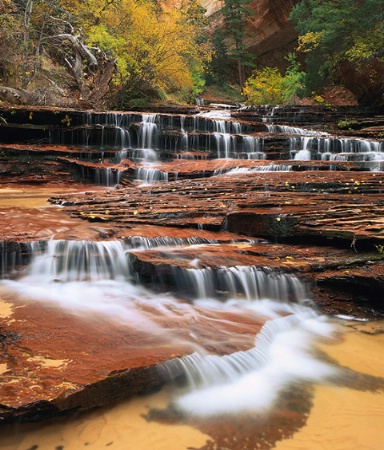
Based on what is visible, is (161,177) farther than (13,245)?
Yes

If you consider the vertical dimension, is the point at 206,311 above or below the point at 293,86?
below

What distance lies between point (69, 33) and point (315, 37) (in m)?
14.3

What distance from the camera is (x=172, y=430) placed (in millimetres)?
2582

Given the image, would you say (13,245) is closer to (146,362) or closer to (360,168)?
(146,362)

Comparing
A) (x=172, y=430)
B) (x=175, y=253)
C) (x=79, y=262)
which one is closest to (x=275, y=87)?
(x=175, y=253)

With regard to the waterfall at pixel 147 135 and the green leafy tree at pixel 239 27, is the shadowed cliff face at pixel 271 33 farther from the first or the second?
the waterfall at pixel 147 135

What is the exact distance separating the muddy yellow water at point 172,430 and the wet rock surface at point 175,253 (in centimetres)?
12

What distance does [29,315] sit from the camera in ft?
12.1

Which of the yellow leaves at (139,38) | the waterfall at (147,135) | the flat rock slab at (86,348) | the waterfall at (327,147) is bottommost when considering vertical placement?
the flat rock slab at (86,348)

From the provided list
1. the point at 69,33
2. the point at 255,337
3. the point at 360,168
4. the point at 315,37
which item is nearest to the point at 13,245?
the point at 255,337

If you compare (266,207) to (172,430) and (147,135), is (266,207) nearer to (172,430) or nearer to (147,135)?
(172,430)

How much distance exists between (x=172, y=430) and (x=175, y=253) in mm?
2907

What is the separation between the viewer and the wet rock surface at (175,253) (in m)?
2.79

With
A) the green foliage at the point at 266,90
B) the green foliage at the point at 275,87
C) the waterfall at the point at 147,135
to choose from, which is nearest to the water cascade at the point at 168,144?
the waterfall at the point at 147,135
